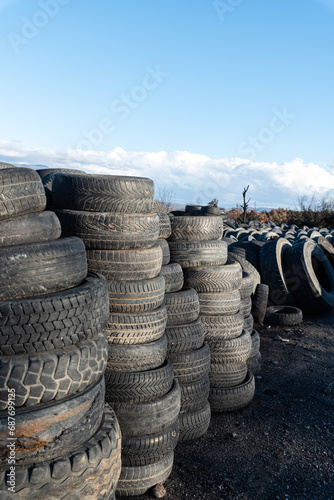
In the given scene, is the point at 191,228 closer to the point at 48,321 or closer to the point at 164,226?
the point at 164,226

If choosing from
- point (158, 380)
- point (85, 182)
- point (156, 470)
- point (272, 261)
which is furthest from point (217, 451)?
point (272, 261)

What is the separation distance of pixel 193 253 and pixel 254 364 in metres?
2.31

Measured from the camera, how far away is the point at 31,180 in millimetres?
3066

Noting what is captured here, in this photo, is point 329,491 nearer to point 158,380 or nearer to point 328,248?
point 158,380

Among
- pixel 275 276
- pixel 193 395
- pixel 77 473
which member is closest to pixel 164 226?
pixel 193 395

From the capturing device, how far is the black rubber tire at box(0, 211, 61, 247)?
2.86 metres

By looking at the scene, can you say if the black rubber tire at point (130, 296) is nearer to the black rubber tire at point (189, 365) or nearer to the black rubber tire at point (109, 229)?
the black rubber tire at point (109, 229)

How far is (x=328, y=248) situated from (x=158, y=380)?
34.8ft

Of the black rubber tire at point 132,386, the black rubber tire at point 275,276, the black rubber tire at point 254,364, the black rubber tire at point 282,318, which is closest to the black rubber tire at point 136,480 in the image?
the black rubber tire at point 132,386

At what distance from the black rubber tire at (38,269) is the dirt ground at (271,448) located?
229 cm

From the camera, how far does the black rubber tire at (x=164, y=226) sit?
4.91 metres

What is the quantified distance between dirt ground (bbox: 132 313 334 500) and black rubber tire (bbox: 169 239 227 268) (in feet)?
6.42

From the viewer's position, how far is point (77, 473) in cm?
262

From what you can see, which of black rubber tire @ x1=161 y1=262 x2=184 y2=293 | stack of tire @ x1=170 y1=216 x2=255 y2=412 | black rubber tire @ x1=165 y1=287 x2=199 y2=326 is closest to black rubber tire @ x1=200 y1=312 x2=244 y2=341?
stack of tire @ x1=170 y1=216 x2=255 y2=412
